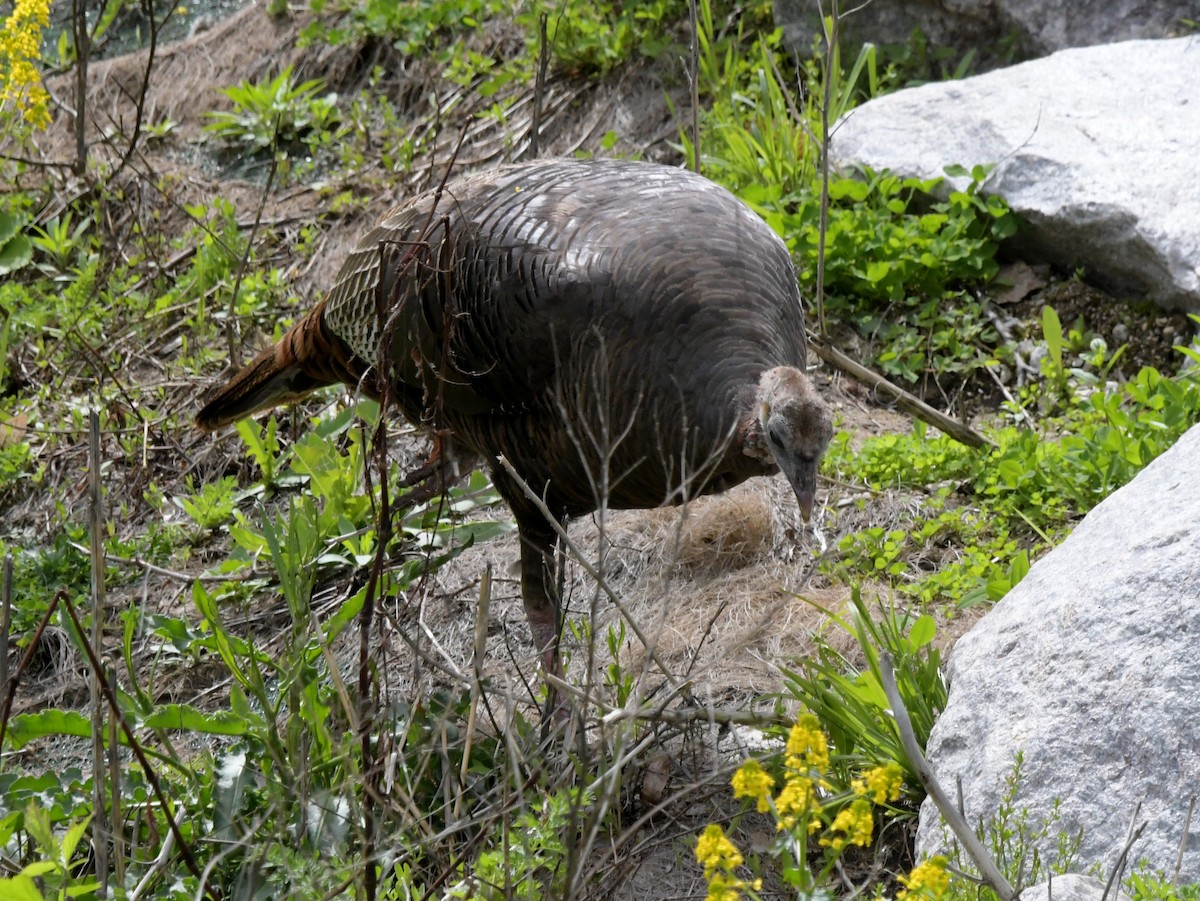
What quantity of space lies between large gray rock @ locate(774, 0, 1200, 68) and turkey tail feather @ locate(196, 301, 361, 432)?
2.79 m

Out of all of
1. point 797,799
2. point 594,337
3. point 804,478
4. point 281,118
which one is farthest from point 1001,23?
point 797,799

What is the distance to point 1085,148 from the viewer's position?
497 centimetres

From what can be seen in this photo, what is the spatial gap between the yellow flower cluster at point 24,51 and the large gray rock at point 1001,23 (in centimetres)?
314

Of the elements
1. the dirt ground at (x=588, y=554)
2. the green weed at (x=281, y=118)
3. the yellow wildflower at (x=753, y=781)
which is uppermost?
the green weed at (x=281, y=118)

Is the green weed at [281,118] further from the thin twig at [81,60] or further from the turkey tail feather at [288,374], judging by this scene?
the turkey tail feather at [288,374]

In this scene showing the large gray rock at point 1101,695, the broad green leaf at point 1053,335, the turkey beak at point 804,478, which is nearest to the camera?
the large gray rock at point 1101,695

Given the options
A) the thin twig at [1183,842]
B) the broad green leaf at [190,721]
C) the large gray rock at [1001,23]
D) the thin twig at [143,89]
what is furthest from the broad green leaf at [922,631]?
the thin twig at [143,89]

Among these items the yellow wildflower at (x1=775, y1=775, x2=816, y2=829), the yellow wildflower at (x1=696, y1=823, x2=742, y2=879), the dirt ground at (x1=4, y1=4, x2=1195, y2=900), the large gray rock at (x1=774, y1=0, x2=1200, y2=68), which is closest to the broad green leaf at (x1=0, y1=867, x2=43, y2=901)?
the dirt ground at (x1=4, y1=4, x2=1195, y2=900)

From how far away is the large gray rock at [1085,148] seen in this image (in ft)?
15.5

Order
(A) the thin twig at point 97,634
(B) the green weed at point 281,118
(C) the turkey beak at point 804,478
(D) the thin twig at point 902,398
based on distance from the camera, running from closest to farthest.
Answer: (A) the thin twig at point 97,634 < (C) the turkey beak at point 804,478 < (D) the thin twig at point 902,398 < (B) the green weed at point 281,118

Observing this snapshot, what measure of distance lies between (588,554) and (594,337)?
1252mm

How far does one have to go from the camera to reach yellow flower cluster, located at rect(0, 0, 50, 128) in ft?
17.4

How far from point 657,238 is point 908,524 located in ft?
4.62

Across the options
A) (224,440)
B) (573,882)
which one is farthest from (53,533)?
(573,882)
